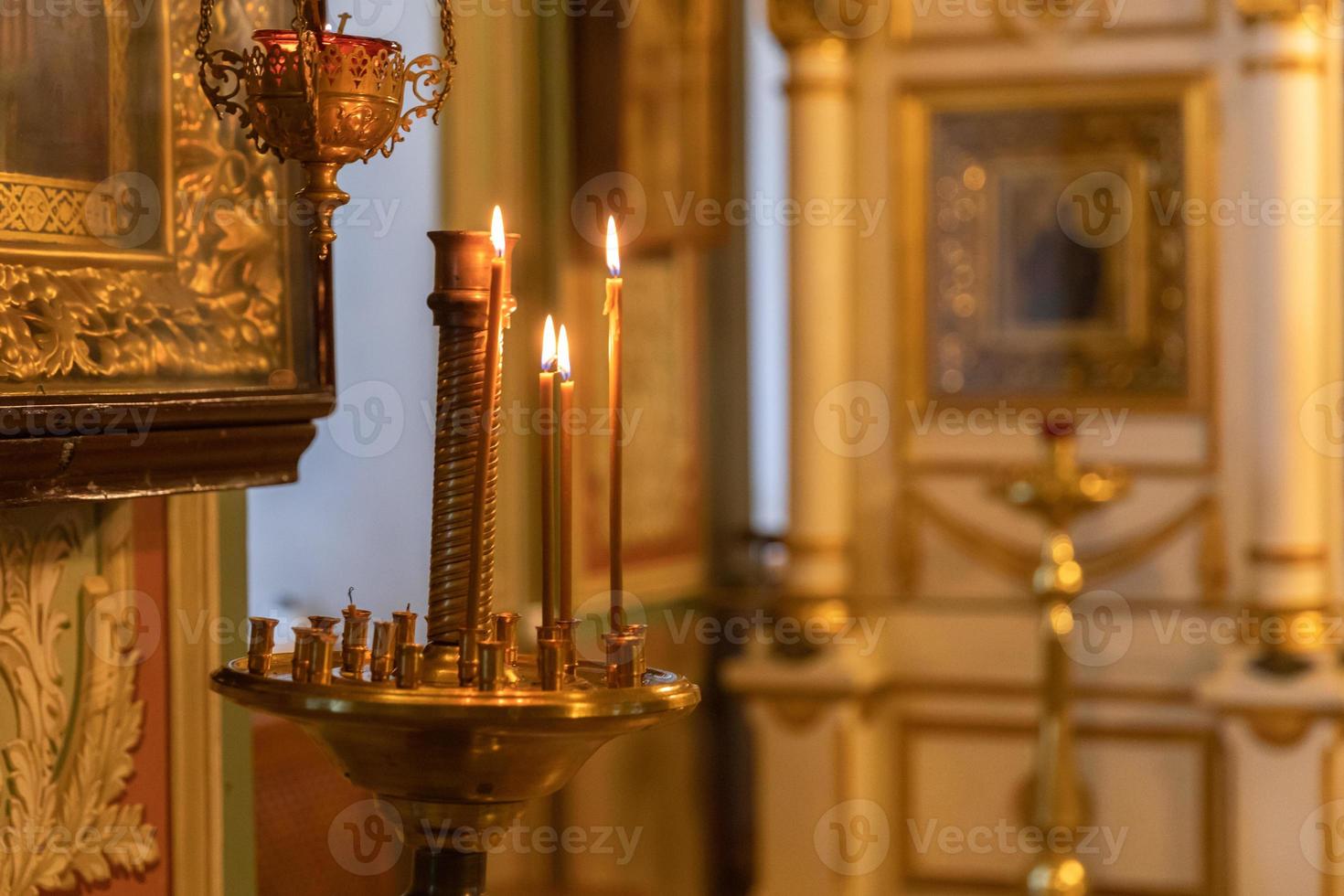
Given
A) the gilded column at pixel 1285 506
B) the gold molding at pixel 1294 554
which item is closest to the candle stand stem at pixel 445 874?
the gilded column at pixel 1285 506

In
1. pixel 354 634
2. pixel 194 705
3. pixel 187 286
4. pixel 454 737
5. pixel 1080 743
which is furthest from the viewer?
pixel 1080 743

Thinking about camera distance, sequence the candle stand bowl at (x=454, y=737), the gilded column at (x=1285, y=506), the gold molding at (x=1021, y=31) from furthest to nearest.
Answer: the gold molding at (x=1021, y=31) → the gilded column at (x=1285, y=506) → the candle stand bowl at (x=454, y=737)

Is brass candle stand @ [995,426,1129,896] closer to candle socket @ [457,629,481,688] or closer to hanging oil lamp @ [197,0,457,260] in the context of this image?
hanging oil lamp @ [197,0,457,260]

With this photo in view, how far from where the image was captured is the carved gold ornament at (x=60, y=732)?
167 cm

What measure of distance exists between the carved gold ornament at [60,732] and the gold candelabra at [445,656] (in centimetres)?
49

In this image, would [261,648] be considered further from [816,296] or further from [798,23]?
[798,23]

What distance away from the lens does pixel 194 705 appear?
1903 mm

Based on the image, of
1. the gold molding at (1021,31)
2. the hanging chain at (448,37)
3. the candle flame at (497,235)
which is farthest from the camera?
the gold molding at (1021,31)

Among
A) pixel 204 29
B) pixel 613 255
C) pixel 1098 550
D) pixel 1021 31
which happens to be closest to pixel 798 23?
pixel 1021 31

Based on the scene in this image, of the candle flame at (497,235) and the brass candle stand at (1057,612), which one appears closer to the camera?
the candle flame at (497,235)

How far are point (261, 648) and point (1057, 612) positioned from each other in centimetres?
286

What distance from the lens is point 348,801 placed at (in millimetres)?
2826

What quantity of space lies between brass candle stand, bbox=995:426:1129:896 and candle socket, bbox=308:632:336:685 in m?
2.79

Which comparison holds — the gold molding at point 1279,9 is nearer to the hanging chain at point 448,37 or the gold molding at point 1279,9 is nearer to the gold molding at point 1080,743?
the gold molding at point 1080,743
